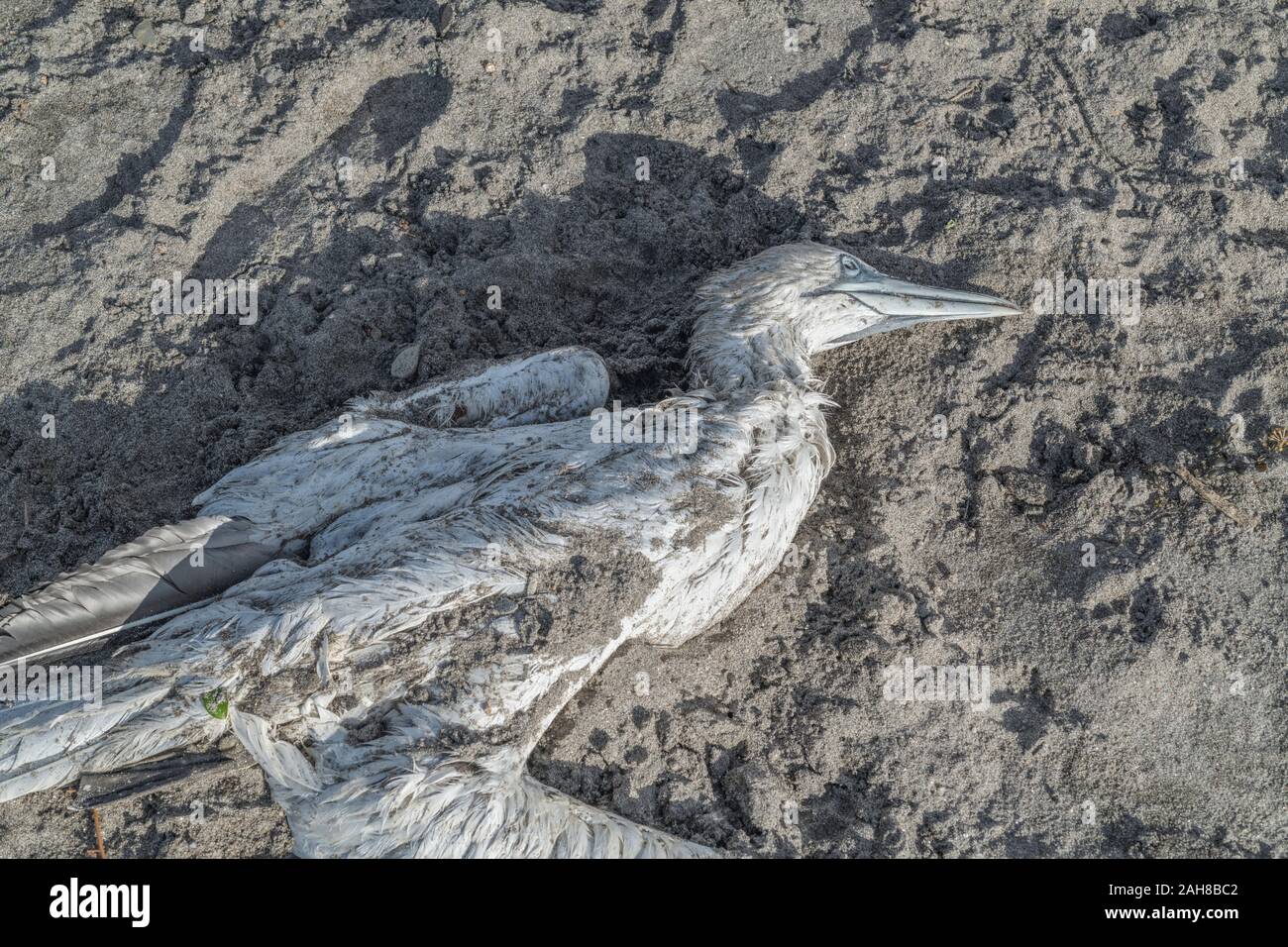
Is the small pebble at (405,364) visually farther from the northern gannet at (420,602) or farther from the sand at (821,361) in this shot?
the northern gannet at (420,602)

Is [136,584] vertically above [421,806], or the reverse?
[136,584]

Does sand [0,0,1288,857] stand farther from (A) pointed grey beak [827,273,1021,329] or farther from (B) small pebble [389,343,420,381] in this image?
(A) pointed grey beak [827,273,1021,329]

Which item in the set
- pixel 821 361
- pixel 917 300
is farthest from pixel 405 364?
pixel 917 300

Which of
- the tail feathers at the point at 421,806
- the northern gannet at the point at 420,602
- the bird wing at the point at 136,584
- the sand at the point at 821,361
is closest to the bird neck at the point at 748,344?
the northern gannet at the point at 420,602

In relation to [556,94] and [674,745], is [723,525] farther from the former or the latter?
[556,94]

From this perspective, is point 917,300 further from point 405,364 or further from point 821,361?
point 405,364
